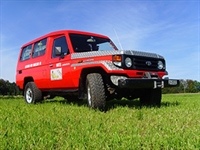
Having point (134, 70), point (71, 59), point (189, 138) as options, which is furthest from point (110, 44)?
point (189, 138)

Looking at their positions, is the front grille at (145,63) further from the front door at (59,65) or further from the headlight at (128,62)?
the front door at (59,65)

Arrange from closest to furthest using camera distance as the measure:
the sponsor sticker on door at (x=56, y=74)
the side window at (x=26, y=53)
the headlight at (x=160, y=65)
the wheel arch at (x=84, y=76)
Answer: the wheel arch at (x=84, y=76), the headlight at (x=160, y=65), the sponsor sticker on door at (x=56, y=74), the side window at (x=26, y=53)

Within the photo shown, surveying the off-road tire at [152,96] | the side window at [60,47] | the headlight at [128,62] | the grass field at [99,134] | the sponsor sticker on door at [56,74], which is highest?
the side window at [60,47]

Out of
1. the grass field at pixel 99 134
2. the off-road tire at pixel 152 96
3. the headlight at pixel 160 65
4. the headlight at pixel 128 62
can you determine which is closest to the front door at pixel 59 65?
the headlight at pixel 128 62

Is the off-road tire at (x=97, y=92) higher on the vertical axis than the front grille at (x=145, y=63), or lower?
lower

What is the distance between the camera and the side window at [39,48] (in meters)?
8.78

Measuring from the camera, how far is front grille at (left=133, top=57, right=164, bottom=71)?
649cm

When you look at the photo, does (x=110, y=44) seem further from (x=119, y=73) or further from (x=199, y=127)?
(x=199, y=127)

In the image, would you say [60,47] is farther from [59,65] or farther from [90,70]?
[90,70]

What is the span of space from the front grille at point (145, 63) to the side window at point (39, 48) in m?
3.26

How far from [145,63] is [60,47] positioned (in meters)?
2.19

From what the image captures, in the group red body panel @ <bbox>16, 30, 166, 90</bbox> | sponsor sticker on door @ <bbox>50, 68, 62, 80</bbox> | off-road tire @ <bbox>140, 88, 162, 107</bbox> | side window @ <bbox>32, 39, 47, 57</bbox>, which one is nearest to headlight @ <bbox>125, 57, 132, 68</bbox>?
red body panel @ <bbox>16, 30, 166, 90</bbox>

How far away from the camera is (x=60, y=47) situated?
7.52 meters

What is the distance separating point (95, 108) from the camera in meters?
6.25
